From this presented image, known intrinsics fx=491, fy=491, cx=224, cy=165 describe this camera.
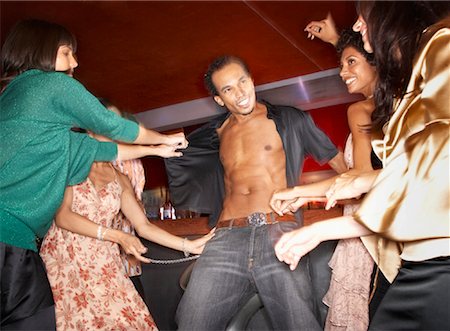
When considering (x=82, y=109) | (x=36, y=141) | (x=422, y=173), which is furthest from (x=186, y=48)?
(x=422, y=173)

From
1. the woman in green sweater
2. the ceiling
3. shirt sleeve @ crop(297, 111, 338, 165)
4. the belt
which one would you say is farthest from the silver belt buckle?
the ceiling

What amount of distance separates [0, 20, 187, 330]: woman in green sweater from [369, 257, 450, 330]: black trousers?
1.07m

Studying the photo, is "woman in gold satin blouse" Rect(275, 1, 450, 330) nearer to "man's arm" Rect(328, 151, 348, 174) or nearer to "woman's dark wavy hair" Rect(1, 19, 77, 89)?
"woman's dark wavy hair" Rect(1, 19, 77, 89)

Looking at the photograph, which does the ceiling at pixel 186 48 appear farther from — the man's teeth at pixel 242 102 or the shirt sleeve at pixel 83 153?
the shirt sleeve at pixel 83 153

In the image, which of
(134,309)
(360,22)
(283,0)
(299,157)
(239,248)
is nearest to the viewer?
(360,22)

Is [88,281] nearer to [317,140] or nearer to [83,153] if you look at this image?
[83,153]

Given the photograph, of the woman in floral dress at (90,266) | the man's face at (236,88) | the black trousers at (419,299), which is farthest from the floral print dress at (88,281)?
the black trousers at (419,299)

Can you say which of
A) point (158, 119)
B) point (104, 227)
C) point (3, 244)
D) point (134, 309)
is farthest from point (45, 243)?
point (158, 119)

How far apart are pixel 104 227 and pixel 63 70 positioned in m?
0.72

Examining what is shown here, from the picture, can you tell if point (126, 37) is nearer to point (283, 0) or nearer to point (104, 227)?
point (283, 0)

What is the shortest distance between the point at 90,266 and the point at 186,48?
342 cm

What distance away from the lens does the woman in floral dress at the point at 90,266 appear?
81.5 inches

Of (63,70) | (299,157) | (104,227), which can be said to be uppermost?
(63,70)

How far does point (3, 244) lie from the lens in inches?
59.7
